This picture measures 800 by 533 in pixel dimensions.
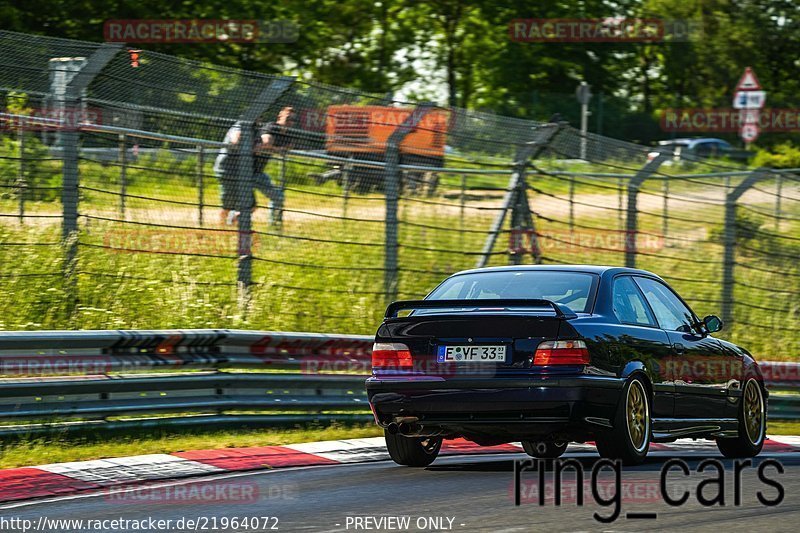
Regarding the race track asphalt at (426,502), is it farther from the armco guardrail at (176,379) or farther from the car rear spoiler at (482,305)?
the armco guardrail at (176,379)

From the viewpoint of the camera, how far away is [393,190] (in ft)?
48.1

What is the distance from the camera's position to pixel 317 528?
7.07 metres

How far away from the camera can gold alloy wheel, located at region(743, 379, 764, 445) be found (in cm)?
1110

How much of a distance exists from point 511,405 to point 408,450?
4.08ft

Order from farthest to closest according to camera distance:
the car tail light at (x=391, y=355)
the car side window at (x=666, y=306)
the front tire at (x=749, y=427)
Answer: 1. the front tire at (x=749, y=427)
2. the car side window at (x=666, y=306)
3. the car tail light at (x=391, y=355)

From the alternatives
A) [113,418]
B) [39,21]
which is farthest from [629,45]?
[113,418]

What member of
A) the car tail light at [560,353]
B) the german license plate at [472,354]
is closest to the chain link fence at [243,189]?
the german license plate at [472,354]

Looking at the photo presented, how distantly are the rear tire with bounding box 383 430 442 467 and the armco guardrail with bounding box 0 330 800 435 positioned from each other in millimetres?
1984

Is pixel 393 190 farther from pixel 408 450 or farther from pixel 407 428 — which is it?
pixel 407 428

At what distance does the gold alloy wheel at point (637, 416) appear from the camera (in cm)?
935

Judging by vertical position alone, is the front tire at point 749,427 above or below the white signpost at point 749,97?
below

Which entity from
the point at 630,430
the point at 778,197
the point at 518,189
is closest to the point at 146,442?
the point at 630,430

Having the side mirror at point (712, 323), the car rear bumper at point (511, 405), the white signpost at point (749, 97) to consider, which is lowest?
the car rear bumper at point (511, 405)

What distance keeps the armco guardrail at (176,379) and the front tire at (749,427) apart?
10.4 ft
